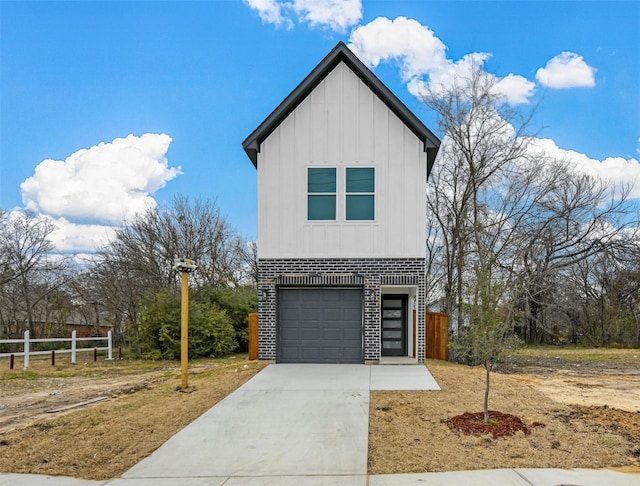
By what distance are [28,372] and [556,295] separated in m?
23.0

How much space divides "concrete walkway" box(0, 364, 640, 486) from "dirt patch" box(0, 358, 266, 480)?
309mm

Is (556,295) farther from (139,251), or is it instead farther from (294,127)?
(139,251)

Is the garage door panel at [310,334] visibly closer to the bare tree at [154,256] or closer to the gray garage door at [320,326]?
the gray garage door at [320,326]

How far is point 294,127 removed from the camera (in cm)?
1462

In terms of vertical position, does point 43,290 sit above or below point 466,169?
below

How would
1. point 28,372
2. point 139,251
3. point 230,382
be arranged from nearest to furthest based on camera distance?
point 230,382 → point 28,372 → point 139,251

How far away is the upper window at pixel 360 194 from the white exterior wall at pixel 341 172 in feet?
0.49

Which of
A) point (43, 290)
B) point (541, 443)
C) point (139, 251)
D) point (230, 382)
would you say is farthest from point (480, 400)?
point (43, 290)

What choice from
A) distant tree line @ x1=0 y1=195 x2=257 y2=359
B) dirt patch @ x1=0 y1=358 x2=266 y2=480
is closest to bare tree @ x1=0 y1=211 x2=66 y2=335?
distant tree line @ x1=0 y1=195 x2=257 y2=359

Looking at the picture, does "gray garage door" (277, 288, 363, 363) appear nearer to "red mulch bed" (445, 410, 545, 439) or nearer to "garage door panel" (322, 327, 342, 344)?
"garage door panel" (322, 327, 342, 344)

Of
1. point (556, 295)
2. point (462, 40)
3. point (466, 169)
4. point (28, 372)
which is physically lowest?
point (28, 372)

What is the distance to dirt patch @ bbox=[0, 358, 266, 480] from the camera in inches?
270

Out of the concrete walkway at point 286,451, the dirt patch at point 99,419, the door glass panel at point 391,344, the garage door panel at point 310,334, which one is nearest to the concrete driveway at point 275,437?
the concrete walkway at point 286,451

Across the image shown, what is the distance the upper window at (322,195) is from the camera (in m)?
14.5
